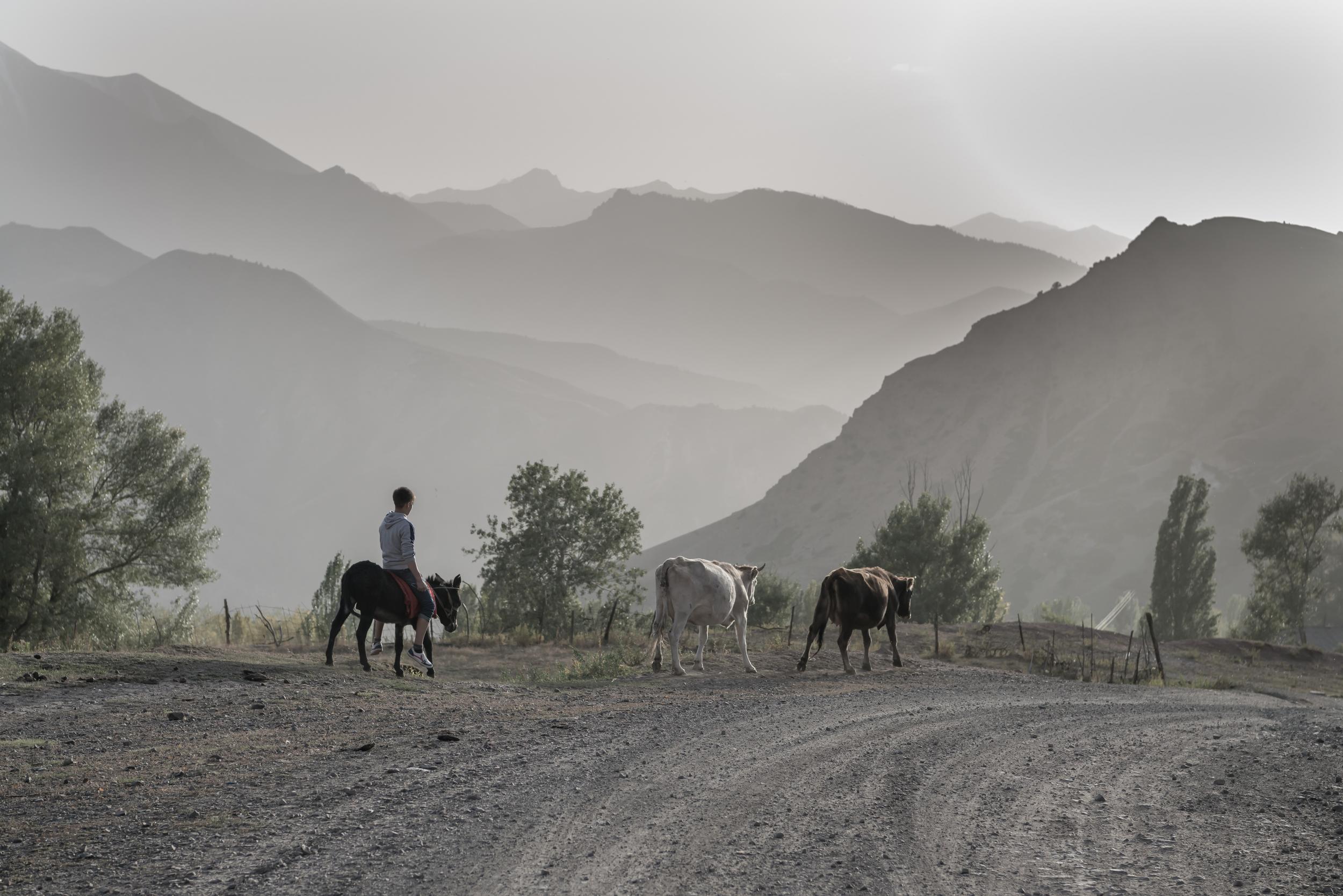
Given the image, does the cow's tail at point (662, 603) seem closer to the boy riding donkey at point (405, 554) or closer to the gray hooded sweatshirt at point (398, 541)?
the boy riding donkey at point (405, 554)

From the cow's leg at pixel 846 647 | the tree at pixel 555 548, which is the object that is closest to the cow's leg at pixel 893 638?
the cow's leg at pixel 846 647

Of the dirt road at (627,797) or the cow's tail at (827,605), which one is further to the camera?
the cow's tail at (827,605)

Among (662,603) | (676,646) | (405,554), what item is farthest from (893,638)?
(405,554)

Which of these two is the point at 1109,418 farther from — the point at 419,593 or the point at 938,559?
the point at 419,593

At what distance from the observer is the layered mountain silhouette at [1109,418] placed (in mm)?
128875

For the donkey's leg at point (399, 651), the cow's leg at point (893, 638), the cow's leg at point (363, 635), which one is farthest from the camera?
the cow's leg at point (893, 638)

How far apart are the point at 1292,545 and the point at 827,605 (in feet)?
230

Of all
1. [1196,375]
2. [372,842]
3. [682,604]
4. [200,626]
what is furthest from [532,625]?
[1196,375]

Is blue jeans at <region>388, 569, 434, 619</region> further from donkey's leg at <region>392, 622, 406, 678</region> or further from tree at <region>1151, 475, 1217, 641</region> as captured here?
tree at <region>1151, 475, 1217, 641</region>

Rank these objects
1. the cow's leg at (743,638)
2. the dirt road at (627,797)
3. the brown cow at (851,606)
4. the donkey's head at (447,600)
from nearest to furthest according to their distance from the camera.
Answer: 1. the dirt road at (627,797)
2. the donkey's head at (447,600)
3. the cow's leg at (743,638)
4. the brown cow at (851,606)

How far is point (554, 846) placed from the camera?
6.52 metres

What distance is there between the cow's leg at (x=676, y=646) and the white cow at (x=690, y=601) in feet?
0.03

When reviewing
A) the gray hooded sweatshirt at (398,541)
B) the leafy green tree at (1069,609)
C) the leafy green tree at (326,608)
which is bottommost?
the leafy green tree at (1069,609)

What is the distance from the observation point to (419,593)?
14695mm
